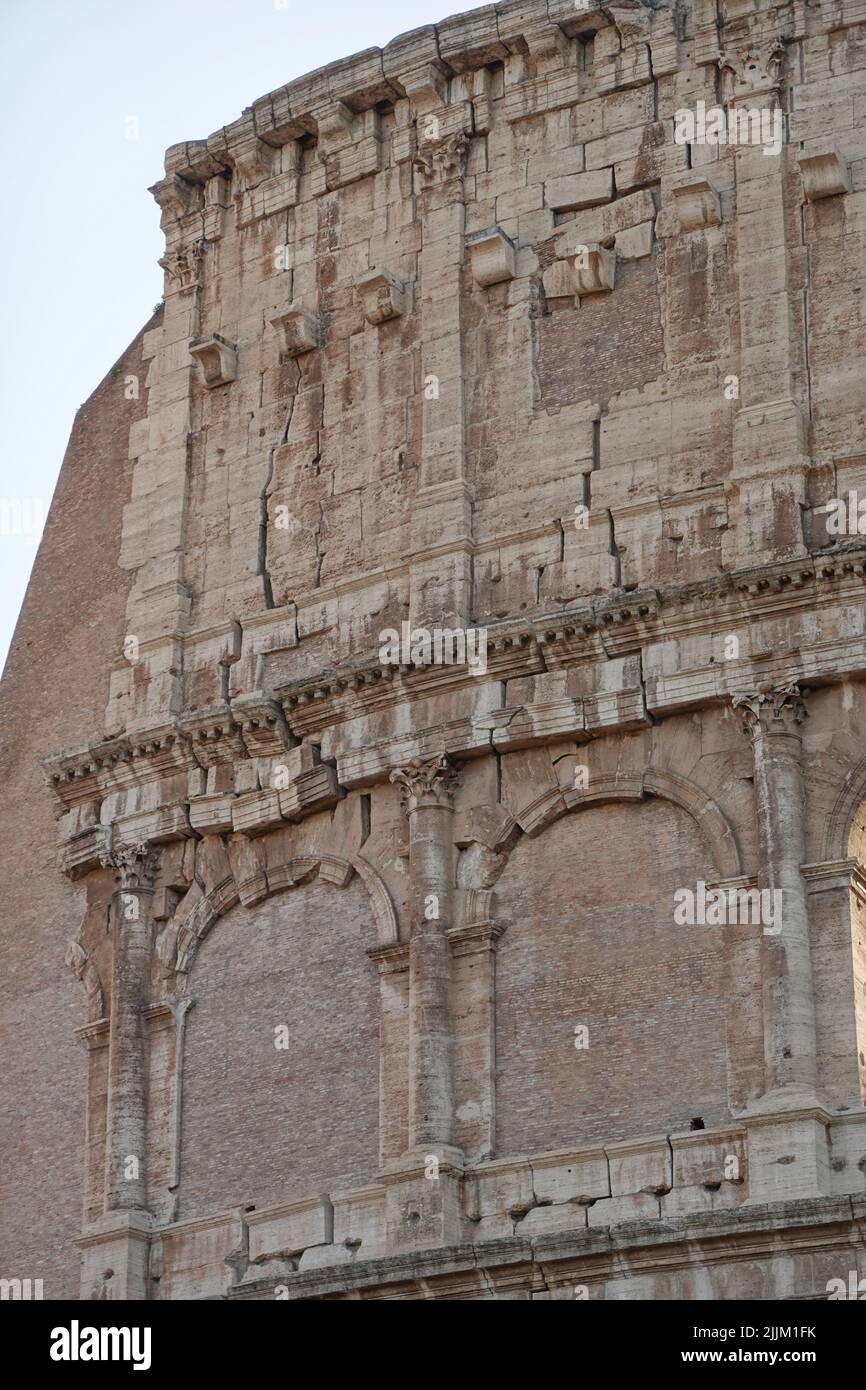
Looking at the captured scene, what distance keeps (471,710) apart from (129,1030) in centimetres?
430

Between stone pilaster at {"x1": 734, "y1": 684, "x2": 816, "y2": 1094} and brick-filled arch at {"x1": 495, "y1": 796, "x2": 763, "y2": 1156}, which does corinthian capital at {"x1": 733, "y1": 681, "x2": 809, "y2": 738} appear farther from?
brick-filled arch at {"x1": 495, "y1": 796, "x2": 763, "y2": 1156}

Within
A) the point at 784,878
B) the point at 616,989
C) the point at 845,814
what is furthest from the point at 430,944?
the point at 845,814

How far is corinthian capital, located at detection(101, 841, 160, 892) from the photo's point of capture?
27844 mm

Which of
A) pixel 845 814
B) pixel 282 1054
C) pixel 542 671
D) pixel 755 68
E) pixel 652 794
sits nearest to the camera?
pixel 845 814

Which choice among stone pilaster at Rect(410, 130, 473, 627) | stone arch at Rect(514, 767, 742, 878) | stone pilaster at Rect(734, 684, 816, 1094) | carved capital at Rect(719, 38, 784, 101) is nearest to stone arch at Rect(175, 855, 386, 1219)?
stone arch at Rect(514, 767, 742, 878)

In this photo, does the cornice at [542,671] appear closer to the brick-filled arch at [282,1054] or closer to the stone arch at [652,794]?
the stone arch at [652,794]

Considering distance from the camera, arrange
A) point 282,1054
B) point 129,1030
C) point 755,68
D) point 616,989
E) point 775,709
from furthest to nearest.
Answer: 1. point 755,68
2. point 129,1030
3. point 282,1054
4. point 616,989
5. point 775,709

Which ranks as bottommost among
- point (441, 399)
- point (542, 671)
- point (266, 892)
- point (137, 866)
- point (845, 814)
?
point (845, 814)

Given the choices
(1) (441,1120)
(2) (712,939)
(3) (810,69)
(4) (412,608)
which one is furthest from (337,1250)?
(3) (810,69)

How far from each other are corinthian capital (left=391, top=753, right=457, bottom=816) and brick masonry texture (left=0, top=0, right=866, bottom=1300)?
36mm

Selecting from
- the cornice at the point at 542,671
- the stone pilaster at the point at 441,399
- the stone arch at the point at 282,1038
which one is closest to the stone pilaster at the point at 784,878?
the cornice at the point at 542,671

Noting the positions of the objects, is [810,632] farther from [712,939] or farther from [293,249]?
[293,249]

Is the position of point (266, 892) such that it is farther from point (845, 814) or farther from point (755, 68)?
point (755, 68)

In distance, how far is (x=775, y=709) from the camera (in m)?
24.6
